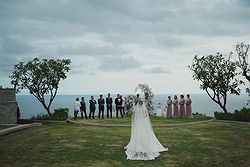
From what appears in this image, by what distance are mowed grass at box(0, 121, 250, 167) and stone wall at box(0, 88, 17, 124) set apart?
11.3 feet

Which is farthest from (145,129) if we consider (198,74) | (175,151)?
(198,74)

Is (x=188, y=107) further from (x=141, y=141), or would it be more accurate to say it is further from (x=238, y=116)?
(x=141, y=141)

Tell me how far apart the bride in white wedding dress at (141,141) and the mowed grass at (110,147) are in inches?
16.2

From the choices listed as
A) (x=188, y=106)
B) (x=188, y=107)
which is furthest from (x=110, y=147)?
(x=188, y=107)

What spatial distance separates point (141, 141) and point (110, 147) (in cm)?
196

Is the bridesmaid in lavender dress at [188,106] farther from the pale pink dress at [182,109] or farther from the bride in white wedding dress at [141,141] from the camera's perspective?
the bride in white wedding dress at [141,141]

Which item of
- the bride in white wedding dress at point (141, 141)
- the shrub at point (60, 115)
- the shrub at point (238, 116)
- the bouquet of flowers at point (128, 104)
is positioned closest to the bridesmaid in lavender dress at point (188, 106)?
the shrub at point (238, 116)

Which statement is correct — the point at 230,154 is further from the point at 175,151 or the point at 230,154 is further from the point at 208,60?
the point at 208,60

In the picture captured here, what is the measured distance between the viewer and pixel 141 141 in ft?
47.7

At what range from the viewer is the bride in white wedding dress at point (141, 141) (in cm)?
1405

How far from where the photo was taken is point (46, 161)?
43.4ft

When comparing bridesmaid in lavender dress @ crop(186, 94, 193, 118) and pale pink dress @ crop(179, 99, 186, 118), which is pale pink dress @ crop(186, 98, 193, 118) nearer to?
bridesmaid in lavender dress @ crop(186, 94, 193, 118)

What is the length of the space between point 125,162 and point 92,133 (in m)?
6.66

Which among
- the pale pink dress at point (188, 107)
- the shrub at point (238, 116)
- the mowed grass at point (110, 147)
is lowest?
the mowed grass at point (110, 147)
